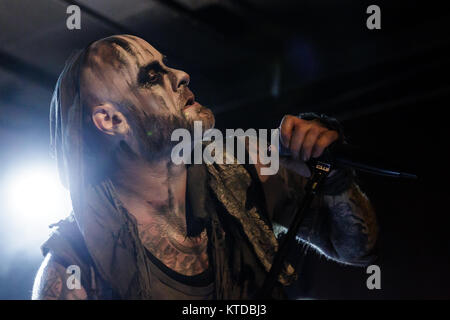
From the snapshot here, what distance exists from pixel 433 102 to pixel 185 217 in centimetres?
166

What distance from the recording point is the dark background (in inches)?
89.4

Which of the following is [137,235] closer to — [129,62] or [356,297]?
[129,62]

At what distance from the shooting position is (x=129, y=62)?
50.4 inches

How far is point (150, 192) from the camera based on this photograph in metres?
1.33

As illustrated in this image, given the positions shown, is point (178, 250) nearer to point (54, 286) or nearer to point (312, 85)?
point (54, 286)

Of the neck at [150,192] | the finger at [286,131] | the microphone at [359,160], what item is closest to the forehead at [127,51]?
the neck at [150,192]

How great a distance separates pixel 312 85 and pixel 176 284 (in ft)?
6.21

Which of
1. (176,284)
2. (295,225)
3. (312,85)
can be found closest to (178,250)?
(176,284)

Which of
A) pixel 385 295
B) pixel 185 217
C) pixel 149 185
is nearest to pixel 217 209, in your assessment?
pixel 185 217

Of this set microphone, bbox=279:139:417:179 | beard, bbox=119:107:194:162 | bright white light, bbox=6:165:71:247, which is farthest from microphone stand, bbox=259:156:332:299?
bright white light, bbox=6:165:71:247

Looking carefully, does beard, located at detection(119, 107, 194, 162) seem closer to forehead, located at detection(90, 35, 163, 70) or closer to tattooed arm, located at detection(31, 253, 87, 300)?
forehead, located at detection(90, 35, 163, 70)

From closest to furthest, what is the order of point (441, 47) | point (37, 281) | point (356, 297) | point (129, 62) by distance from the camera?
point (37, 281) < point (129, 62) < point (441, 47) < point (356, 297)
